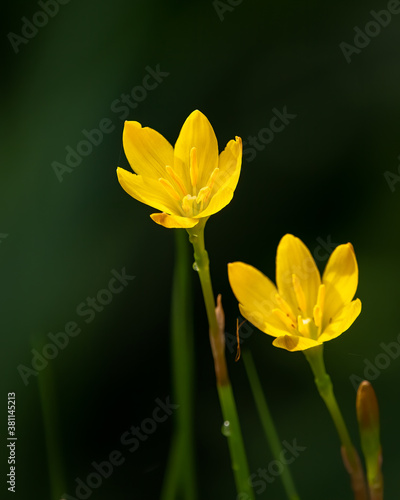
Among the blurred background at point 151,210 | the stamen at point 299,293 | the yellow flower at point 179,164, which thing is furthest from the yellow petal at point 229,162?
the blurred background at point 151,210

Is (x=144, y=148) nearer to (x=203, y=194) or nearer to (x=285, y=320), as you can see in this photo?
(x=203, y=194)

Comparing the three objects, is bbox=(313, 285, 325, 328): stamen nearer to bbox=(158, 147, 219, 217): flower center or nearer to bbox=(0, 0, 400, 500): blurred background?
bbox=(158, 147, 219, 217): flower center

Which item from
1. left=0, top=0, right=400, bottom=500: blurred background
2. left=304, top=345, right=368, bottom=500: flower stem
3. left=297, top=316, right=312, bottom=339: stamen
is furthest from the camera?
left=0, top=0, right=400, bottom=500: blurred background

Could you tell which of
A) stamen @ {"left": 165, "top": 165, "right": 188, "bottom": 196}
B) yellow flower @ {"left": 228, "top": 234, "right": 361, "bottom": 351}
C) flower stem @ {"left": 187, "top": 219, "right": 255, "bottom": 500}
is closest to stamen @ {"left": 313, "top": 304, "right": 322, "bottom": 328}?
yellow flower @ {"left": 228, "top": 234, "right": 361, "bottom": 351}

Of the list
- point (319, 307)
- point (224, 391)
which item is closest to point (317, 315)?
point (319, 307)

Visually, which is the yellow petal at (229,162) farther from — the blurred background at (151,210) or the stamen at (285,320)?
the blurred background at (151,210)

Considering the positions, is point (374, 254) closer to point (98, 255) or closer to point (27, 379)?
point (98, 255)

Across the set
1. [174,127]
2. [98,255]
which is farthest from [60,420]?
[174,127]
